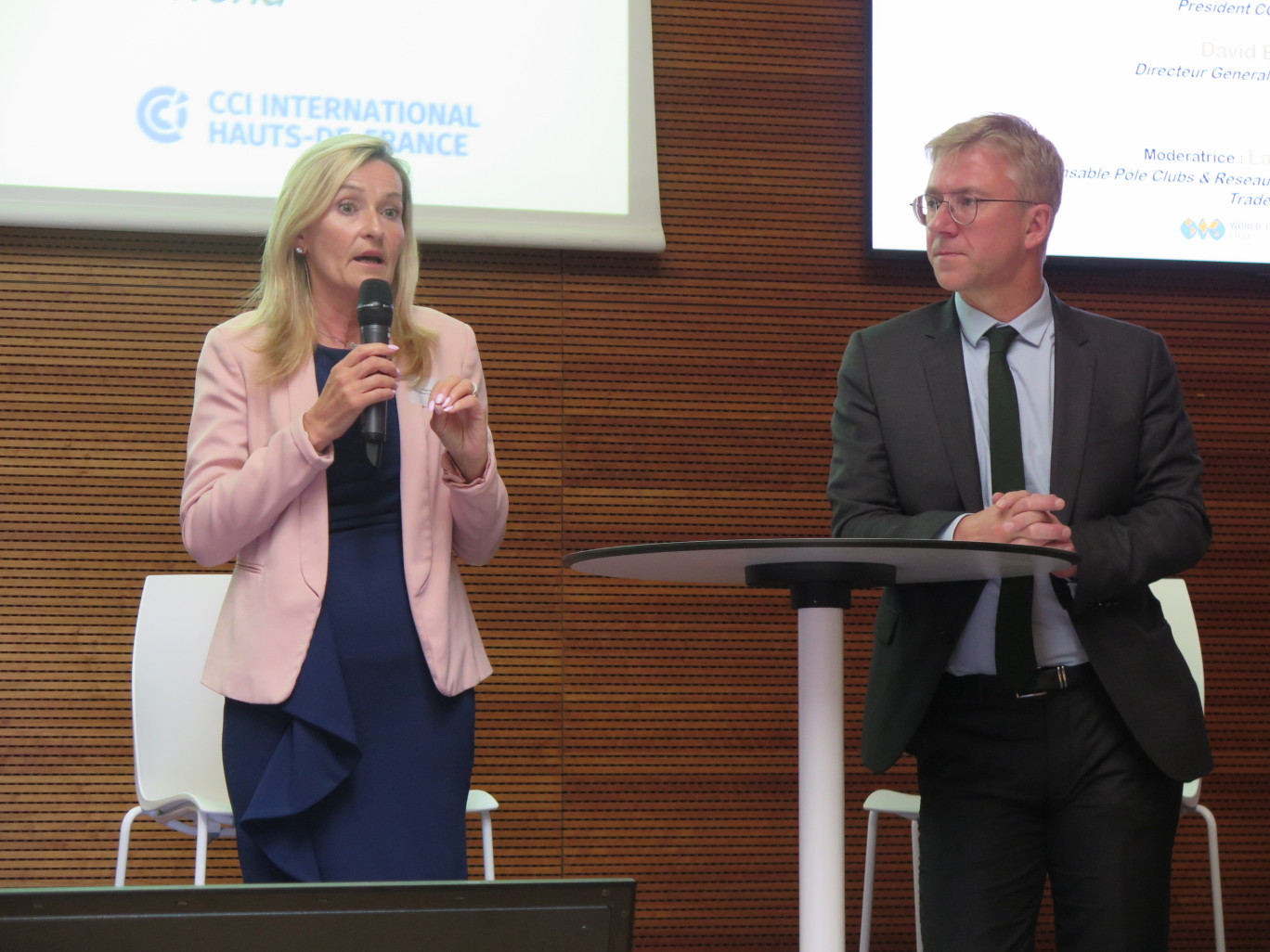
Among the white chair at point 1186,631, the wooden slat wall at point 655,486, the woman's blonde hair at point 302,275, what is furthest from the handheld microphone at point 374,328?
the white chair at point 1186,631

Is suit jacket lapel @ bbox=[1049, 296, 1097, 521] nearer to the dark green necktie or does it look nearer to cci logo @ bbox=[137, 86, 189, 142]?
the dark green necktie

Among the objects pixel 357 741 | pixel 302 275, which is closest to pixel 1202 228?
pixel 302 275

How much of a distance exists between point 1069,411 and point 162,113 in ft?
8.93

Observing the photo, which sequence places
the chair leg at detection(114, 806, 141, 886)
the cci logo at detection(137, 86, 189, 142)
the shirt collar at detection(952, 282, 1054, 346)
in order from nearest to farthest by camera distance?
the shirt collar at detection(952, 282, 1054, 346) → the chair leg at detection(114, 806, 141, 886) → the cci logo at detection(137, 86, 189, 142)

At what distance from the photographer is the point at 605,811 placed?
12.5ft

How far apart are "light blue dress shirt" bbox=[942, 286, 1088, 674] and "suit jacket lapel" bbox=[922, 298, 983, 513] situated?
0.02 metres

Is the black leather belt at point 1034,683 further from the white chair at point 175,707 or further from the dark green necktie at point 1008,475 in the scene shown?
the white chair at point 175,707

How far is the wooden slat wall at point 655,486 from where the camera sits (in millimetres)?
3625

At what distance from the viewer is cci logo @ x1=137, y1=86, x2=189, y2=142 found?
11.6ft

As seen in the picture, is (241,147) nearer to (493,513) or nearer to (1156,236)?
(493,513)

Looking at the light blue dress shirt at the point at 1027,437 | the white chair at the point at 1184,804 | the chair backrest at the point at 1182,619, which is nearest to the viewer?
the light blue dress shirt at the point at 1027,437

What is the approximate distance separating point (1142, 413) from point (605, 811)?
227 cm

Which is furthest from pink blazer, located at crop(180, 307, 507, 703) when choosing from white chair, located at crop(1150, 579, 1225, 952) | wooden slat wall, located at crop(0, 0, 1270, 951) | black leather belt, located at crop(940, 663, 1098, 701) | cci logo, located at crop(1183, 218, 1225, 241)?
cci logo, located at crop(1183, 218, 1225, 241)

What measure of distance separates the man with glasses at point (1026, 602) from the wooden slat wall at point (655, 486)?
179 centimetres
